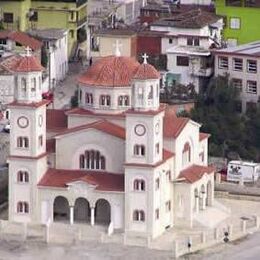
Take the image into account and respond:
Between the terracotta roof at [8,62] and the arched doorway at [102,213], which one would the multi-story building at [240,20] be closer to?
the terracotta roof at [8,62]

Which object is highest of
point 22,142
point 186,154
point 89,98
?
point 89,98

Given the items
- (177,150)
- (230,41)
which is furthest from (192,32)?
(177,150)

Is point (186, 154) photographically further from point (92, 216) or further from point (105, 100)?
point (92, 216)

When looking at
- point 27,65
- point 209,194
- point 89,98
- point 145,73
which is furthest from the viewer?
point 209,194

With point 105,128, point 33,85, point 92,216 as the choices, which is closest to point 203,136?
point 105,128

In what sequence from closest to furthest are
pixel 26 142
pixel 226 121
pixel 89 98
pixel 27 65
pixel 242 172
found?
1. pixel 27 65
2. pixel 26 142
3. pixel 89 98
4. pixel 242 172
5. pixel 226 121
